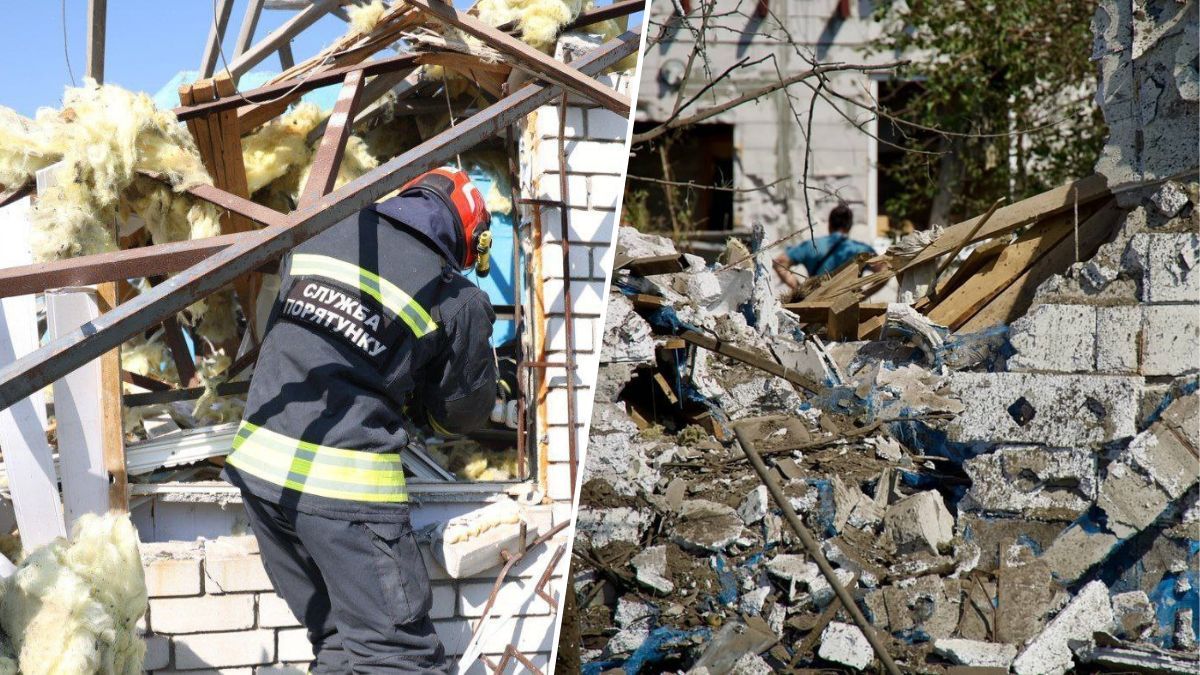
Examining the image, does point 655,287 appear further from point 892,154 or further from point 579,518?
point 892,154

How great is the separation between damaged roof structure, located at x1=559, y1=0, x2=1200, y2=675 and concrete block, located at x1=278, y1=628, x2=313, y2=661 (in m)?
1.36

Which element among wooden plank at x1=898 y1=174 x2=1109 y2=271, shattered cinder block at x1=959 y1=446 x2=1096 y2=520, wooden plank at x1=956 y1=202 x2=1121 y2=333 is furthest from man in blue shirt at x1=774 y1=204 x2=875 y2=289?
shattered cinder block at x1=959 y1=446 x2=1096 y2=520

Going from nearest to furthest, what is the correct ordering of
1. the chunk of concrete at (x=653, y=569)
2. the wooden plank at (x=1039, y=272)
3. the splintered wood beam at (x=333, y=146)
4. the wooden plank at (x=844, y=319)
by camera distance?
the splintered wood beam at (x=333, y=146)
the chunk of concrete at (x=653, y=569)
the wooden plank at (x=1039, y=272)
the wooden plank at (x=844, y=319)

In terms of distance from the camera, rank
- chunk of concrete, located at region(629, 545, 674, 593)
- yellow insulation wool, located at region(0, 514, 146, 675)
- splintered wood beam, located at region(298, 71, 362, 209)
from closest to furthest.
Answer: yellow insulation wool, located at region(0, 514, 146, 675) < splintered wood beam, located at region(298, 71, 362, 209) < chunk of concrete, located at region(629, 545, 674, 593)

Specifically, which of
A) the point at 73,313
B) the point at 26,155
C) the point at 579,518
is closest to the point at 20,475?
the point at 73,313

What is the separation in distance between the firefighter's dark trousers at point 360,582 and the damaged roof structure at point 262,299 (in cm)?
37

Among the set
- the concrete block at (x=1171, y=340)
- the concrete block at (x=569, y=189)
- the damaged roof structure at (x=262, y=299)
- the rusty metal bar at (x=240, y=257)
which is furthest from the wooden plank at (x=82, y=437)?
the concrete block at (x=1171, y=340)

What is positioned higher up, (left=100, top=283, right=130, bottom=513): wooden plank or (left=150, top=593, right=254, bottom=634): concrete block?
(left=100, top=283, right=130, bottom=513): wooden plank

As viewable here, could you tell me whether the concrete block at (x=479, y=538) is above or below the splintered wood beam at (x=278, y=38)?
below

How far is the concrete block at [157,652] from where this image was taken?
3.83m

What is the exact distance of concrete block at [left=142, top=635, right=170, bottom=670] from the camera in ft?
12.6

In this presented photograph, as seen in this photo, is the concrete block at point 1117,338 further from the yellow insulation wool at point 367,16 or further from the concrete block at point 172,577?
the concrete block at point 172,577

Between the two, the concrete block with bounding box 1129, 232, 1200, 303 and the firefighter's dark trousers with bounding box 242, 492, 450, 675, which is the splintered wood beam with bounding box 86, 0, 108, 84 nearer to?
the firefighter's dark trousers with bounding box 242, 492, 450, 675

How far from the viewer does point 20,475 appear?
351 cm
